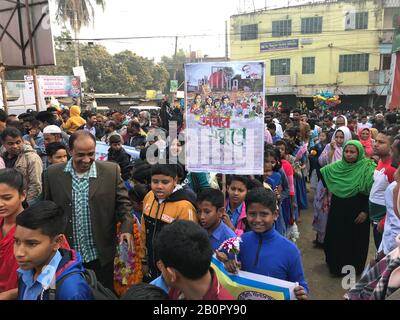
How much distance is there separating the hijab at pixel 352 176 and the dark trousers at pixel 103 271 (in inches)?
113

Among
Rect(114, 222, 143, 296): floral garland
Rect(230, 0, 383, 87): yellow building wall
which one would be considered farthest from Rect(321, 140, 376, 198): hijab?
Rect(230, 0, 383, 87): yellow building wall

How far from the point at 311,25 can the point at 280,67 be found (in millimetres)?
3972

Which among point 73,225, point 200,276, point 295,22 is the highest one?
point 295,22

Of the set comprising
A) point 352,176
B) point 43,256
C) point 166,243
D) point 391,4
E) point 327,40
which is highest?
point 391,4

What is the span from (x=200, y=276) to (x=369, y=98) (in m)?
30.3

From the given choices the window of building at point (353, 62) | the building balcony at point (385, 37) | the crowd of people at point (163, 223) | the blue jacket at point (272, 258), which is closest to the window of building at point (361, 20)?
the building balcony at point (385, 37)

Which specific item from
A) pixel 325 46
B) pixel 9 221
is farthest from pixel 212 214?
pixel 325 46

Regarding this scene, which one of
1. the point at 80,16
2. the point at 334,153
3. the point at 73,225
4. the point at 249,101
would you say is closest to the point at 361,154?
the point at 334,153

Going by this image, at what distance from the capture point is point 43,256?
1.75 m

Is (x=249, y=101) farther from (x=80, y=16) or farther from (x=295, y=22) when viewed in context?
(x=295, y=22)

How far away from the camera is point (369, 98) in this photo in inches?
1109

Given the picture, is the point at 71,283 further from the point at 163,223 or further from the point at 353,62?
the point at 353,62

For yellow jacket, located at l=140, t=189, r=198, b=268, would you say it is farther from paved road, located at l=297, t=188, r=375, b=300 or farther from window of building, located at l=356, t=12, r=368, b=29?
window of building, located at l=356, t=12, r=368, b=29
